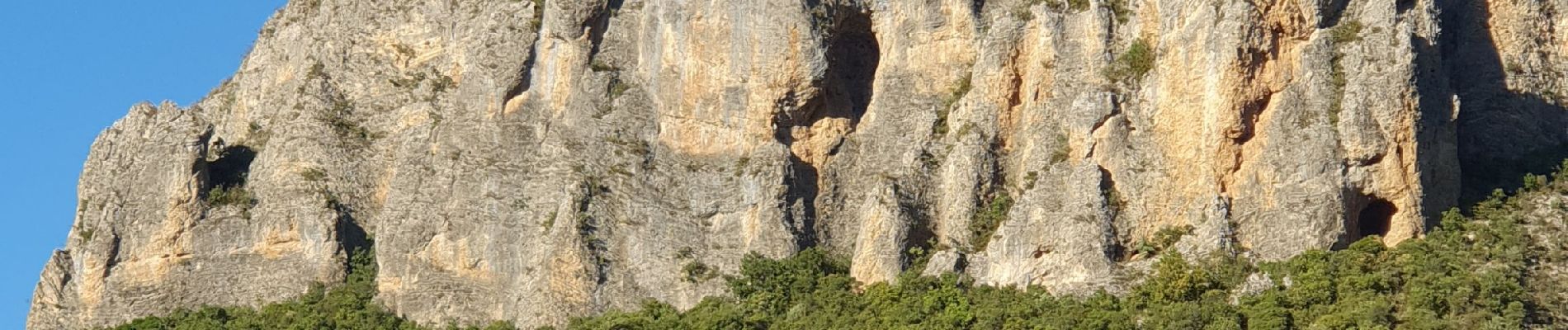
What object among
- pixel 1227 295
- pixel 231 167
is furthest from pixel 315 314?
pixel 1227 295

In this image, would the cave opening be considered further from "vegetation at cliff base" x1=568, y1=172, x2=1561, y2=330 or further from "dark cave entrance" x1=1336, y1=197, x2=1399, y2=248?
"dark cave entrance" x1=1336, y1=197, x2=1399, y2=248

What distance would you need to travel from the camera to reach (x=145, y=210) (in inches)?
3625

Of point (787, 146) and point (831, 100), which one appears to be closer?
point (787, 146)

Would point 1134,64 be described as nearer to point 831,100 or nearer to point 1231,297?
point 1231,297

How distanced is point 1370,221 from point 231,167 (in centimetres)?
2842


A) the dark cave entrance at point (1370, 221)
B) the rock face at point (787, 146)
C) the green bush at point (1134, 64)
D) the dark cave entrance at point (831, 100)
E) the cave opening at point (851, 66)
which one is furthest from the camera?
the cave opening at point (851, 66)

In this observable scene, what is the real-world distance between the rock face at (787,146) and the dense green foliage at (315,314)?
0.61 metres

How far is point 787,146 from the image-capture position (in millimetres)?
88250

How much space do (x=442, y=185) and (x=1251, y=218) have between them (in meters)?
19.5

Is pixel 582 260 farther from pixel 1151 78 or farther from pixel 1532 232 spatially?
pixel 1532 232

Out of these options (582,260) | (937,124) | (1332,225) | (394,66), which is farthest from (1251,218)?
(394,66)

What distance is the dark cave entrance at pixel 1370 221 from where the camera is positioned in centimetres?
8106

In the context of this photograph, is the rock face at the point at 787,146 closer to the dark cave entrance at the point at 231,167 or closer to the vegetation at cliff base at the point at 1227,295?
the dark cave entrance at the point at 231,167

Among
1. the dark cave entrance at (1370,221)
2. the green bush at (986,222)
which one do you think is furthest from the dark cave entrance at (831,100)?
the dark cave entrance at (1370,221)
